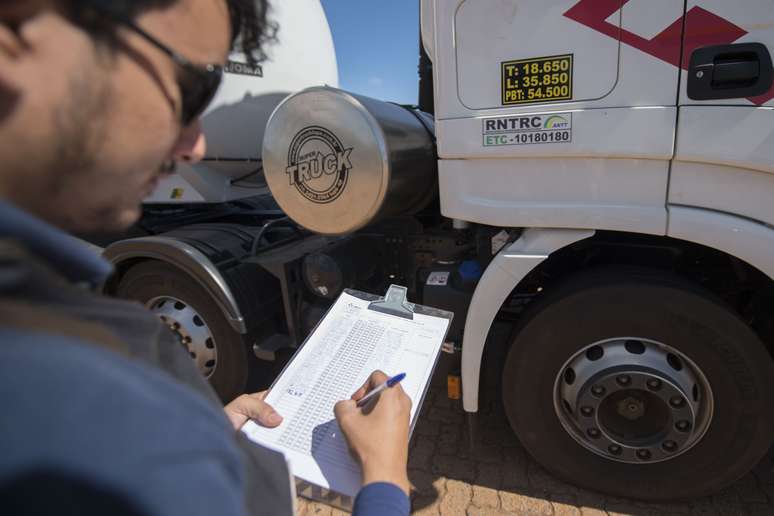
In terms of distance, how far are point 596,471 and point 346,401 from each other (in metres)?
1.53

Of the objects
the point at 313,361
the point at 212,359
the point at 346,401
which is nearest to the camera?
the point at 346,401

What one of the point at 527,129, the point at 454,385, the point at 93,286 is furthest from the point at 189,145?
the point at 454,385

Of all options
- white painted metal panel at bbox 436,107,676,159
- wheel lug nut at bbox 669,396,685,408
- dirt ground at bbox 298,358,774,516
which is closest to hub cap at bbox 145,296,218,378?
dirt ground at bbox 298,358,774,516

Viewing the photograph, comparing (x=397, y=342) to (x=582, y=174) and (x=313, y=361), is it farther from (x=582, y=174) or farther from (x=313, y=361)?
(x=582, y=174)

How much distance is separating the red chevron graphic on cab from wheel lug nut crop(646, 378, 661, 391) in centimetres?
109

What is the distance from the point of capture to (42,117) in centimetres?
52

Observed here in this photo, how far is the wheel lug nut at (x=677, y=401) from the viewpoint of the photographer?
191 centimetres

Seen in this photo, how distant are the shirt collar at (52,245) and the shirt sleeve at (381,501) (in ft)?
2.12

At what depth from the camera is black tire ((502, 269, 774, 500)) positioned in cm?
182

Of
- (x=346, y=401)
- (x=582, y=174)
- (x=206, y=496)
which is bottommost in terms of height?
(x=346, y=401)

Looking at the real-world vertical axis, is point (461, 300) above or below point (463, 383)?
above

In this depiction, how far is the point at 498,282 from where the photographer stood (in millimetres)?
1997

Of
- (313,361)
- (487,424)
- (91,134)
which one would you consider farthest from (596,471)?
(91,134)

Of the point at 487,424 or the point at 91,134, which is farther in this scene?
the point at 487,424
